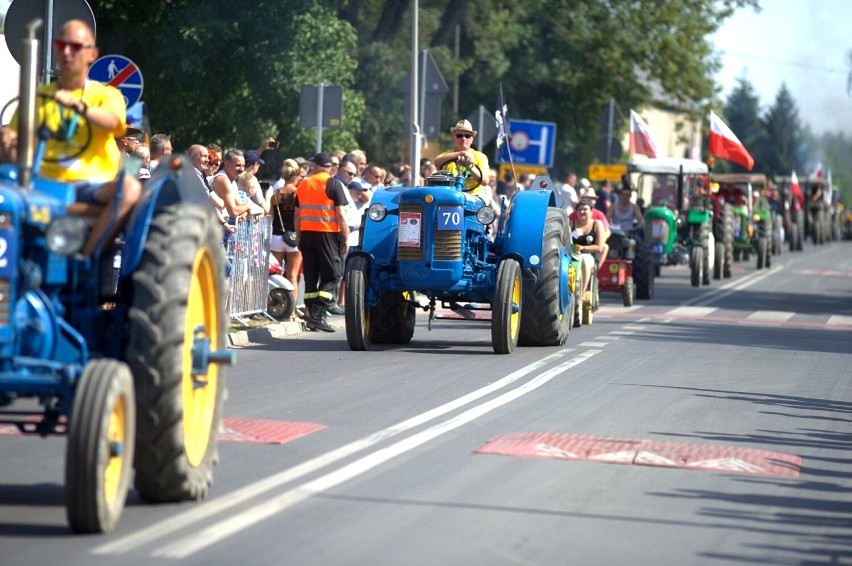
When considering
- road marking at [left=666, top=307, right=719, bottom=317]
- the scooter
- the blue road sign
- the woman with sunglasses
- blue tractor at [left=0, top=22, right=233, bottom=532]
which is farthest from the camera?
the blue road sign

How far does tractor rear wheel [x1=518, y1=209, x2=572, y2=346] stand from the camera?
17859 millimetres

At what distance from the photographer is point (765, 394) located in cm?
1458

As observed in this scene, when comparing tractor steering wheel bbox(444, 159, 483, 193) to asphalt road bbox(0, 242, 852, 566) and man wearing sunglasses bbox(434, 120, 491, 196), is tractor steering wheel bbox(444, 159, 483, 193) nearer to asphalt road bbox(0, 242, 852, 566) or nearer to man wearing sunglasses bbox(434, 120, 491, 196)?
man wearing sunglasses bbox(434, 120, 491, 196)

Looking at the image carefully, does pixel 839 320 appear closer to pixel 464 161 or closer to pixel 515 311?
pixel 515 311

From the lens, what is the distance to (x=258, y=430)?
1092 centimetres

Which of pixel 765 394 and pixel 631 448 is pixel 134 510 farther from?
pixel 765 394

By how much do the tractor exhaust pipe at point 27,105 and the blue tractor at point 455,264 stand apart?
371 inches

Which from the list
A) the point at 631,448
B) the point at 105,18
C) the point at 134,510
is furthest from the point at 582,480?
the point at 105,18

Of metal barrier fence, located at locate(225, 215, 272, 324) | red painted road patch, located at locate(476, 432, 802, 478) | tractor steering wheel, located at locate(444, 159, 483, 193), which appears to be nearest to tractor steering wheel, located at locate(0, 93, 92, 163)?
red painted road patch, located at locate(476, 432, 802, 478)

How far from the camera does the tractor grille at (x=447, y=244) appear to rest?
17.0 meters

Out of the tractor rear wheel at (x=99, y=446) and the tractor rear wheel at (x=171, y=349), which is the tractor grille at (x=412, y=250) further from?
the tractor rear wheel at (x=99, y=446)

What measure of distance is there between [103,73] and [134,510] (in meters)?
10.8

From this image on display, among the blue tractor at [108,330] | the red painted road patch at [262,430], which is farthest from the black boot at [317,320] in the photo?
the blue tractor at [108,330]

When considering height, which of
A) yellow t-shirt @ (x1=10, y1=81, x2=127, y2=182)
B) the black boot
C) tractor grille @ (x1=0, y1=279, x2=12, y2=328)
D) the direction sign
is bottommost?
the black boot
